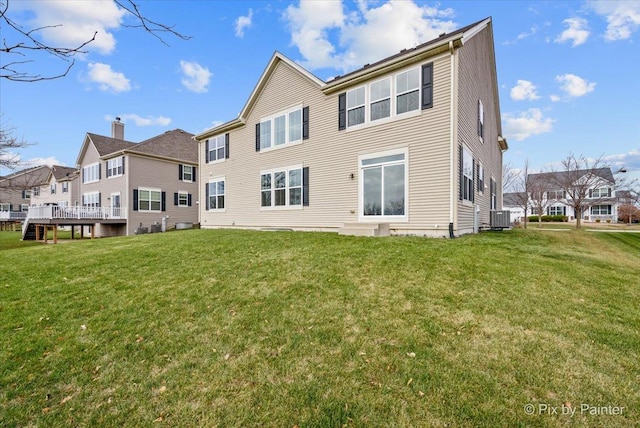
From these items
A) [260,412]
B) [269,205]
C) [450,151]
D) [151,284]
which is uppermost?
[450,151]

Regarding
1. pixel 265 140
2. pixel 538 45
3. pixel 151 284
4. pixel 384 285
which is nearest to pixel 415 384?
pixel 384 285

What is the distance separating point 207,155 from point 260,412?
17.9 metres

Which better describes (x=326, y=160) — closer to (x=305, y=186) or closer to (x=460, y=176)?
(x=305, y=186)

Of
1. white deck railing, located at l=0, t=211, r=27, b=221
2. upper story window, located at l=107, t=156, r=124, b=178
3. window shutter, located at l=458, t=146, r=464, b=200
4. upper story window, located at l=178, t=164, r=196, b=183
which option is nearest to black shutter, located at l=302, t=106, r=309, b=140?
window shutter, located at l=458, t=146, r=464, b=200

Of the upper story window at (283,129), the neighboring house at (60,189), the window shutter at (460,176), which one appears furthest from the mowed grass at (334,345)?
the neighboring house at (60,189)

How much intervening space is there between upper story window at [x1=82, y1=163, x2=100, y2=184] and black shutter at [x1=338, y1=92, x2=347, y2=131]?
24475mm

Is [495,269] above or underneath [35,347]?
above

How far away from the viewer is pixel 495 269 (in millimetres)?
5789

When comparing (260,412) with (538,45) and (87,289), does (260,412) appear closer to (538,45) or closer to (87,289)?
(87,289)

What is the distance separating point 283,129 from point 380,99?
17.2ft

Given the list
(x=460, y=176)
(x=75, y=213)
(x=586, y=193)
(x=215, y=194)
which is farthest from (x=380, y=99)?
(x=75, y=213)

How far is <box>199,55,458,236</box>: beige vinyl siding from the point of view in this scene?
30.9 ft

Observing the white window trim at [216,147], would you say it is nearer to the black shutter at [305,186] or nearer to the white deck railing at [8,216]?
the black shutter at [305,186]

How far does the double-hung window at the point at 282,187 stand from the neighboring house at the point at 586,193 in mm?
19187
